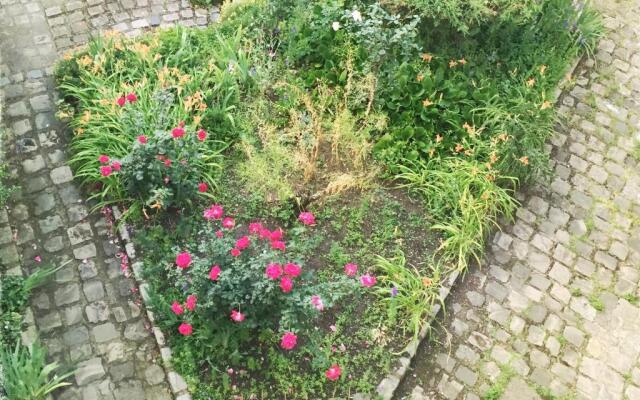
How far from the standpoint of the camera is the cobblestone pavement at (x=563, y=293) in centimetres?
531

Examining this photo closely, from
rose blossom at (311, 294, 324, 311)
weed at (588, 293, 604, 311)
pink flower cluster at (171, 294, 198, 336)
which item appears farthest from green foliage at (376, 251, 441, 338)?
pink flower cluster at (171, 294, 198, 336)

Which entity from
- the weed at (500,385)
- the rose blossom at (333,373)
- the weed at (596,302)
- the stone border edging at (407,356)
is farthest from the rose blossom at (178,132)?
the weed at (596,302)

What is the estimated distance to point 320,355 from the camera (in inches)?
192

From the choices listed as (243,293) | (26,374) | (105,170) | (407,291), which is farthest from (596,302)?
(26,374)

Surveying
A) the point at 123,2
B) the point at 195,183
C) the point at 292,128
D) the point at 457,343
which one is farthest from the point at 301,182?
the point at 123,2

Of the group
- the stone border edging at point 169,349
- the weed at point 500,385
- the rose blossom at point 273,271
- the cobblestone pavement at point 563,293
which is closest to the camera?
the rose blossom at point 273,271

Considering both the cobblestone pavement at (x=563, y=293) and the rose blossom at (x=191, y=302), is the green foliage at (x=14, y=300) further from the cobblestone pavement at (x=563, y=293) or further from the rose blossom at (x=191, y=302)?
the cobblestone pavement at (x=563, y=293)

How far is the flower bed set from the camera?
491cm

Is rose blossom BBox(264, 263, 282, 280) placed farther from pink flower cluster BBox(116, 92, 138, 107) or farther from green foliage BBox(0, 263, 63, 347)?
pink flower cluster BBox(116, 92, 138, 107)

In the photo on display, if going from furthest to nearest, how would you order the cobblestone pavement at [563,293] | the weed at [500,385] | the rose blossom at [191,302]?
the cobblestone pavement at [563,293] < the weed at [500,385] < the rose blossom at [191,302]

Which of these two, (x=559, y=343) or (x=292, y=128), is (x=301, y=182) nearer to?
(x=292, y=128)

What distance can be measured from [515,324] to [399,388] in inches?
50.1

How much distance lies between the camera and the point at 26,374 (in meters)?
4.45

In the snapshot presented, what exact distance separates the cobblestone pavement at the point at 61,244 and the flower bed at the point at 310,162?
9.1 inches
